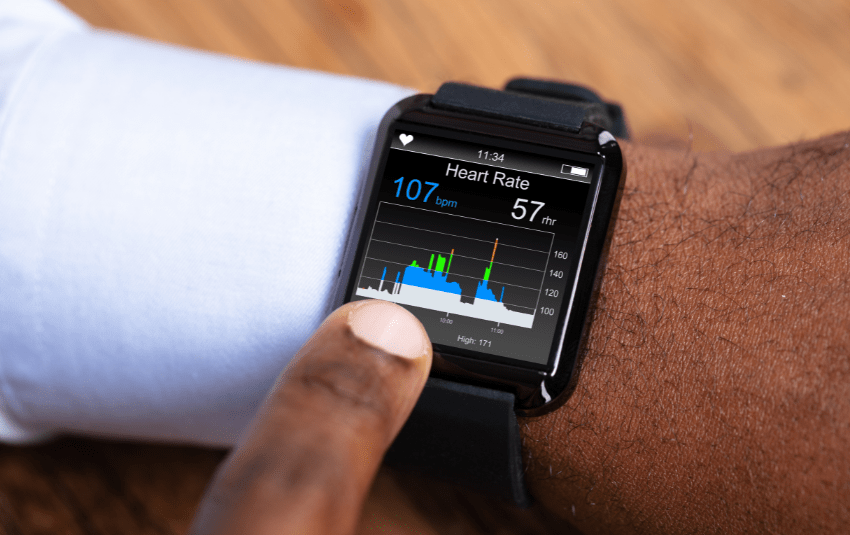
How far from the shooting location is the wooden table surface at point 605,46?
1144mm

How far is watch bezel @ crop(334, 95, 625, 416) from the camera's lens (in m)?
0.64

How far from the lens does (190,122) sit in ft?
2.39

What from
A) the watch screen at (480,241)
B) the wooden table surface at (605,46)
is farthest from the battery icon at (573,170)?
the wooden table surface at (605,46)

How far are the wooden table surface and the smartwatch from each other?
540 mm

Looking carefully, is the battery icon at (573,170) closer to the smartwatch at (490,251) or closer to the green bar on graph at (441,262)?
the smartwatch at (490,251)

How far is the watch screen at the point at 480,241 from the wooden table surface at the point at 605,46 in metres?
0.56

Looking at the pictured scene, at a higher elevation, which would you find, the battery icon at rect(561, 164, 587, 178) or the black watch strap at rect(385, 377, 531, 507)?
the battery icon at rect(561, 164, 587, 178)

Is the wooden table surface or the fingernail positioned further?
the wooden table surface

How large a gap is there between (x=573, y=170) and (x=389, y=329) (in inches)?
11.5

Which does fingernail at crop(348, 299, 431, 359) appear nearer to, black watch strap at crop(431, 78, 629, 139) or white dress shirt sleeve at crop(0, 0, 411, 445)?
white dress shirt sleeve at crop(0, 0, 411, 445)

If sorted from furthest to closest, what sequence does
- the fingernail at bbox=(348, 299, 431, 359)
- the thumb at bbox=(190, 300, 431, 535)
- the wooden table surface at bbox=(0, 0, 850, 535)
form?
the wooden table surface at bbox=(0, 0, 850, 535), the fingernail at bbox=(348, 299, 431, 359), the thumb at bbox=(190, 300, 431, 535)

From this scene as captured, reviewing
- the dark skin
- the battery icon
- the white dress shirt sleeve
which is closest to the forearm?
the dark skin

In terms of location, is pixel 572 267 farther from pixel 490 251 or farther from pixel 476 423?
pixel 476 423

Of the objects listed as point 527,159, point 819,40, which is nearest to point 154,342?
point 527,159
